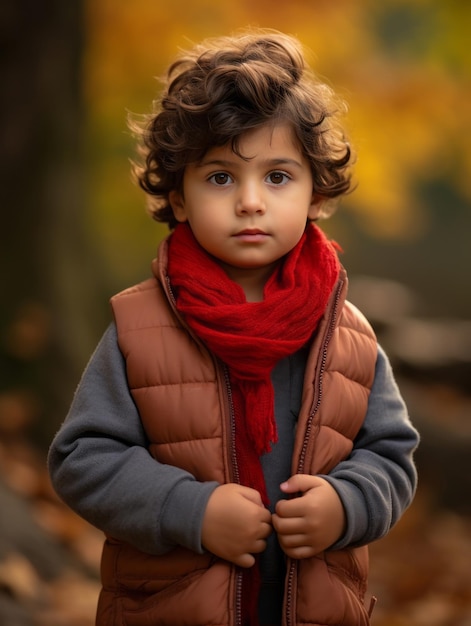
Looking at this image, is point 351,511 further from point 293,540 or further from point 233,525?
point 233,525

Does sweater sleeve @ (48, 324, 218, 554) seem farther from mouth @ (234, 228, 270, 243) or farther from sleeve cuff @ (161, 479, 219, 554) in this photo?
mouth @ (234, 228, 270, 243)

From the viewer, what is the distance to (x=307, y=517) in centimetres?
220

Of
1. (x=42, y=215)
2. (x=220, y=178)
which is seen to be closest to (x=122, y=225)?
(x=42, y=215)

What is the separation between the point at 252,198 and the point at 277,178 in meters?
0.12

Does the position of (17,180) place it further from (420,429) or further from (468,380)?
(468,380)

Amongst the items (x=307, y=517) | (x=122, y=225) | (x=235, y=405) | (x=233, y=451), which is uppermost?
(x=122, y=225)

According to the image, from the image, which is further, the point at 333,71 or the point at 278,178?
the point at 333,71

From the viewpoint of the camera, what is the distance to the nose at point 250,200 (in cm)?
222

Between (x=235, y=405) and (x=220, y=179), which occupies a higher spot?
(x=220, y=179)

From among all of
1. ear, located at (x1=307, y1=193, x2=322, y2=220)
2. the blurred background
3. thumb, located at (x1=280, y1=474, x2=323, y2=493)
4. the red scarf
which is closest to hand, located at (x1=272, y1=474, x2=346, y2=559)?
thumb, located at (x1=280, y1=474, x2=323, y2=493)

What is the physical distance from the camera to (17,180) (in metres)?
5.32

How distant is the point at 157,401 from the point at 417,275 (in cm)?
877

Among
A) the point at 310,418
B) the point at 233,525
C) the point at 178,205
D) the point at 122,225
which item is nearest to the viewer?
the point at 233,525

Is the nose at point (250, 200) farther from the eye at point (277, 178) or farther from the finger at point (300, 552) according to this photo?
the finger at point (300, 552)
